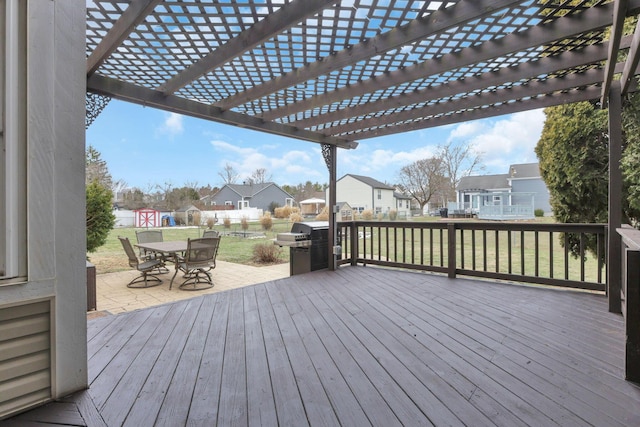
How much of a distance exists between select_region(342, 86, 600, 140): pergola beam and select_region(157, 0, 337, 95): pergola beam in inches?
106

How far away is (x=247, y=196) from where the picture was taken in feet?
78.2

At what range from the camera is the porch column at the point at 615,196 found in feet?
9.36

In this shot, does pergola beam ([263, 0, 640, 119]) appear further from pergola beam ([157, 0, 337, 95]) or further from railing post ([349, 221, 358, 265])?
railing post ([349, 221, 358, 265])

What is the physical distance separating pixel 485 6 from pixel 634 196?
4.11m

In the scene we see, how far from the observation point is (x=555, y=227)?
12.2ft

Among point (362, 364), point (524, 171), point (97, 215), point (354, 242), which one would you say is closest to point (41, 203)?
point (362, 364)

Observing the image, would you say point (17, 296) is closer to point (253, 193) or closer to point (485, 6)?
point (485, 6)

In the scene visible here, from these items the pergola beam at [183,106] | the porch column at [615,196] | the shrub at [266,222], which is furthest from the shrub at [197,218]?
the porch column at [615,196]

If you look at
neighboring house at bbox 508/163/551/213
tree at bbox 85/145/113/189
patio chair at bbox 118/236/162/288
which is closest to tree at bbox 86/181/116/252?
patio chair at bbox 118/236/162/288

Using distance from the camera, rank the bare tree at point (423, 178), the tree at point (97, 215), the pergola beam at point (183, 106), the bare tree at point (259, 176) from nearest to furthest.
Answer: the pergola beam at point (183, 106) < the tree at point (97, 215) < the bare tree at point (423, 178) < the bare tree at point (259, 176)

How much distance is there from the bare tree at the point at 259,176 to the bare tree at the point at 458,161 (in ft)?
43.2

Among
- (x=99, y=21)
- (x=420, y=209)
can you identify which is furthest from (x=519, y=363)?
(x=420, y=209)

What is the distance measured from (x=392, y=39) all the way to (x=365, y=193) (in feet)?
79.0

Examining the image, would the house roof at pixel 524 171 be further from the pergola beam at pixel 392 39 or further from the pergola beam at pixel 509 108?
the pergola beam at pixel 392 39
